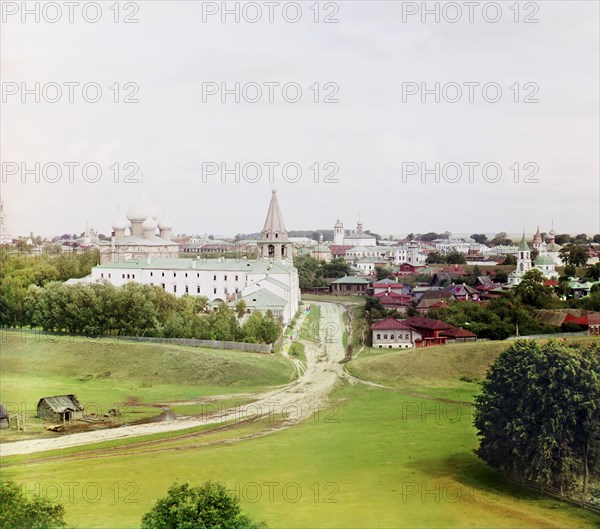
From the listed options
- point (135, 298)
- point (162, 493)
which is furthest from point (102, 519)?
point (135, 298)

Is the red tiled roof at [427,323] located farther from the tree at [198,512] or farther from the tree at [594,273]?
the tree at [198,512]

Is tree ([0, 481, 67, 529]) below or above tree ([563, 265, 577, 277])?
below

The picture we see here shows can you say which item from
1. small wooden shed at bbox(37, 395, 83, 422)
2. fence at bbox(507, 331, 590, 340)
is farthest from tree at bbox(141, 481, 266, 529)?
fence at bbox(507, 331, 590, 340)

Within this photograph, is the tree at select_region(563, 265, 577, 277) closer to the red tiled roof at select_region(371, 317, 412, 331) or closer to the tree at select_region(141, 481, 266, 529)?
the red tiled roof at select_region(371, 317, 412, 331)

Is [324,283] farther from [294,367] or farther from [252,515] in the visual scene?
[252,515]

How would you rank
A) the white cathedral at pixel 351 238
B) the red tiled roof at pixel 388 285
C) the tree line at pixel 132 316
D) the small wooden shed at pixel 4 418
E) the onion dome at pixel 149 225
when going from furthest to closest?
the white cathedral at pixel 351 238, the onion dome at pixel 149 225, the red tiled roof at pixel 388 285, the tree line at pixel 132 316, the small wooden shed at pixel 4 418

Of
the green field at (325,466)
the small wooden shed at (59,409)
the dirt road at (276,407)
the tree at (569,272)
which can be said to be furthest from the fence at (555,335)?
the small wooden shed at (59,409)
